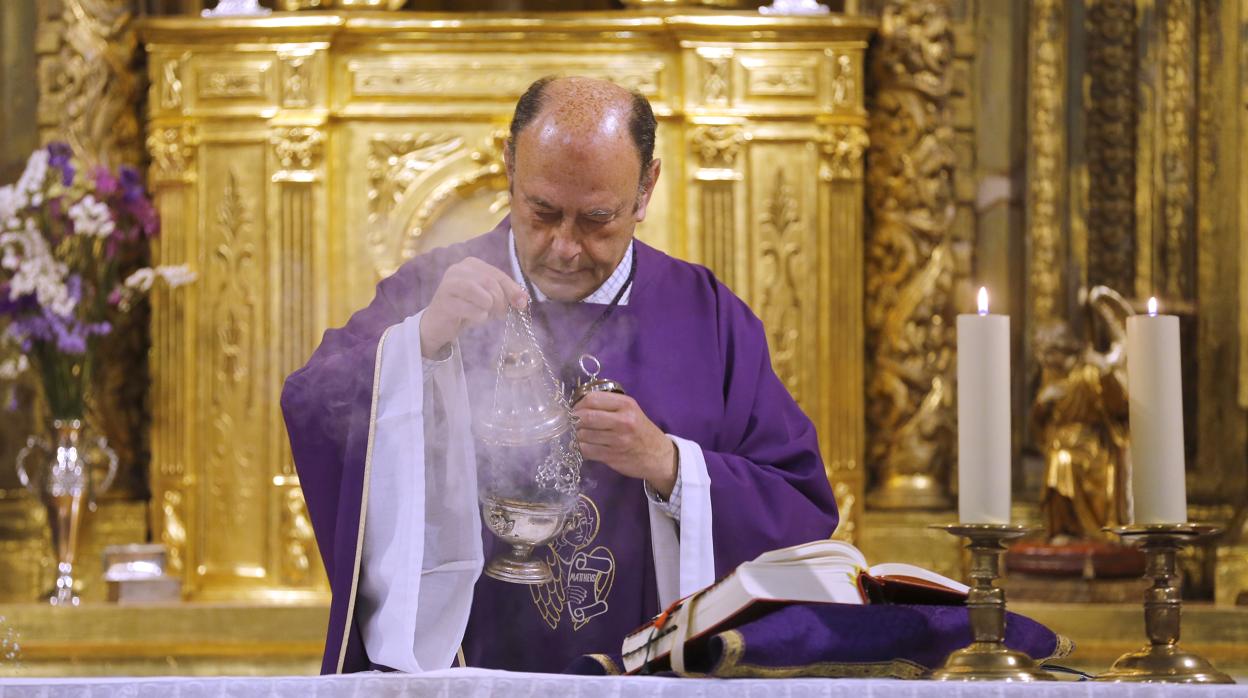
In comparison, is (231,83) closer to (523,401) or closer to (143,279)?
(143,279)

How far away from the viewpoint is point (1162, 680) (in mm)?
2041

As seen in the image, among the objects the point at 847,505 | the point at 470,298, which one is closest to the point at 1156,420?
the point at 470,298

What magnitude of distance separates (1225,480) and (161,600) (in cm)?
381

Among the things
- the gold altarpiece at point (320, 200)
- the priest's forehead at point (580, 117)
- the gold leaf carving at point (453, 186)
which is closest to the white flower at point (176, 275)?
the gold altarpiece at point (320, 200)

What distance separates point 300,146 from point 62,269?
0.97 metres

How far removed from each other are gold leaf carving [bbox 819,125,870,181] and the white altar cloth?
4.65 metres

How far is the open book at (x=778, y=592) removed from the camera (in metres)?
2.00

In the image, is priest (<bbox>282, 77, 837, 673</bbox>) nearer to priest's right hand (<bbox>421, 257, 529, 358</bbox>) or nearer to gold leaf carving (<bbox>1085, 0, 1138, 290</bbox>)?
priest's right hand (<bbox>421, 257, 529, 358</bbox>)

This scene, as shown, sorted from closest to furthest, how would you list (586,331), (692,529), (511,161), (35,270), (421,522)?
(421,522) < (692,529) < (511,161) < (586,331) < (35,270)

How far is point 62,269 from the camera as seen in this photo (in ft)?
19.8

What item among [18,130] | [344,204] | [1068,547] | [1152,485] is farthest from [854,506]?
[1152,485]

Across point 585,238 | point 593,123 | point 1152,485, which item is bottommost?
point 1152,485

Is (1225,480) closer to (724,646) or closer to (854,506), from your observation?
(854,506)

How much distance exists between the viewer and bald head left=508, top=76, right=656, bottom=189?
9.79 ft
